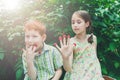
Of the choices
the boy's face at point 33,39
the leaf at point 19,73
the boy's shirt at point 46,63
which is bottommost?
the leaf at point 19,73

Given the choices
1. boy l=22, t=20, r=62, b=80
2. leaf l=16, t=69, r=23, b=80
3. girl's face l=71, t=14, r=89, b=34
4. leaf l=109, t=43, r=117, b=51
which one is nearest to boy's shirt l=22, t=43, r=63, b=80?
boy l=22, t=20, r=62, b=80

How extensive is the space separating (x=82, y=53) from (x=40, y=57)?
70cm

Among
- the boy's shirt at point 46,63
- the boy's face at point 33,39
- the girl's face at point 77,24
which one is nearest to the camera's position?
the boy's face at point 33,39

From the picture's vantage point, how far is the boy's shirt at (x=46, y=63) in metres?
5.80

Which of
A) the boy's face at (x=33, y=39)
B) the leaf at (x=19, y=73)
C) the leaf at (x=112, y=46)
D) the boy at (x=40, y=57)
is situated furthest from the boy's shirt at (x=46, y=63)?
the leaf at (x=112, y=46)

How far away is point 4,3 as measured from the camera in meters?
7.13

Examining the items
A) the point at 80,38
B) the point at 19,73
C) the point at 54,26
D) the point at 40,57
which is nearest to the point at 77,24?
the point at 80,38

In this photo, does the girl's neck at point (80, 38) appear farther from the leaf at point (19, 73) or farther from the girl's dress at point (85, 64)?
the leaf at point (19, 73)

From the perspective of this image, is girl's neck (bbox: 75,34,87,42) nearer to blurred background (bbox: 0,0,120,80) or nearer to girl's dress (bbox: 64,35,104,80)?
girl's dress (bbox: 64,35,104,80)

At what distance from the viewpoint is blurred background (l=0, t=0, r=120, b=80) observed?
6492mm

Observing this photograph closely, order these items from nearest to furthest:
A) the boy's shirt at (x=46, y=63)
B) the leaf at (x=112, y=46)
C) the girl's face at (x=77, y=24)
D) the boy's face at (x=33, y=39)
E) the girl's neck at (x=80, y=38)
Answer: the boy's face at (x=33, y=39) < the boy's shirt at (x=46, y=63) < the girl's face at (x=77, y=24) < the girl's neck at (x=80, y=38) < the leaf at (x=112, y=46)

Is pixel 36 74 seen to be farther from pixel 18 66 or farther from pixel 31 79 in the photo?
pixel 18 66

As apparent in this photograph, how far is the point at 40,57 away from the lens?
5816mm

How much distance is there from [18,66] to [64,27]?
93 centimetres
